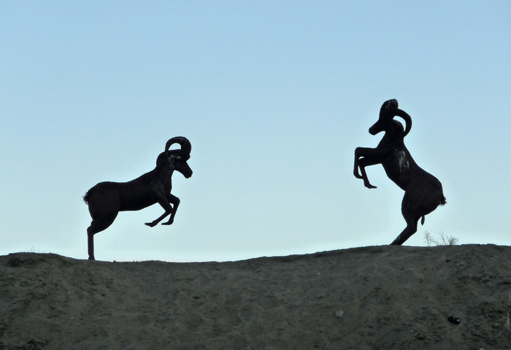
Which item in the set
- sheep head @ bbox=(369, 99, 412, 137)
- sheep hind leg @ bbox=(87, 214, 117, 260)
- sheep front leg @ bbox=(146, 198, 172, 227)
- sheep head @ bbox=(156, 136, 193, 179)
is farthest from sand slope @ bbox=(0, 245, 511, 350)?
sheep head @ bbox=(156, 136, 193, 179)

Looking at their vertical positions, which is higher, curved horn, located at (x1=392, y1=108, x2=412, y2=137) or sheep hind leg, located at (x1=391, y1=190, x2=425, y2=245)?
curved horn, located at (x1=392, y1=108, x2=412, y2=137)

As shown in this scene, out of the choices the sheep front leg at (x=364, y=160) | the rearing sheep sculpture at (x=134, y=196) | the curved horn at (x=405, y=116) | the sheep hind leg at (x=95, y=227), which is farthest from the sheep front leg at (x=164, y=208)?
the curved horn at (x=405, y=116)

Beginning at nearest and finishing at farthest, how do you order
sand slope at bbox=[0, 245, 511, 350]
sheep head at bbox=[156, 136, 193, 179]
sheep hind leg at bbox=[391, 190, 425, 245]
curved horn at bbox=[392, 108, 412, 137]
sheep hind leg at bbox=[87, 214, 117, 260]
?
sand slope at bbox=[0, 245, 511, 350]
sheep hind leg at bbox=[391, 190, 425, 245]
curved horn at bbox=[392, 108, 412, 137]
sheep hind leg at bbox=[87, 214, 117, 260]
sheep head at bbox=[156, 136, 193, 179]

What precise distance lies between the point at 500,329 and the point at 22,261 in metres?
6.28

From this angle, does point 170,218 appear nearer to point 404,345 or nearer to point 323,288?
point 323,288

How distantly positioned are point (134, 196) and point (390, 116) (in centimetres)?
447

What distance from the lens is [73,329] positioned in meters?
8.36

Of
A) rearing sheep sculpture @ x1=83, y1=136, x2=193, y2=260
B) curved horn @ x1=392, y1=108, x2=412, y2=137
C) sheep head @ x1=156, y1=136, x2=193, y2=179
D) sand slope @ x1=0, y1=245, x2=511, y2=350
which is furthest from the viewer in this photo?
sheep head @ x1=156, y1=136, x2=193, y2=179

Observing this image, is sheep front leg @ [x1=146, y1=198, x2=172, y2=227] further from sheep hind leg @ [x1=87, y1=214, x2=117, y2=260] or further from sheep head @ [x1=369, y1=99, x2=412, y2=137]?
sheep head @ [x1=369, y1=99, x2=412, y2=137]

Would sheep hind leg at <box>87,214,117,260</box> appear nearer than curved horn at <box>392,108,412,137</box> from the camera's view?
No

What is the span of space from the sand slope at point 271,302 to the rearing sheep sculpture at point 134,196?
4.96ft

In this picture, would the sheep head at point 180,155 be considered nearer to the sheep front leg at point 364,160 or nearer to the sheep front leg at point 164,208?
the sheep front leg at point 164,208

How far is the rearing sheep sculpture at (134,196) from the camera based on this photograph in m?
11.6

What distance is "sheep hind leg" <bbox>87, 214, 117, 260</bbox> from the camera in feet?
37.8
